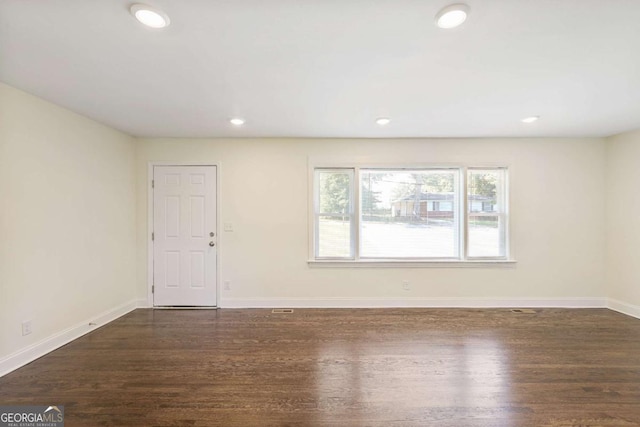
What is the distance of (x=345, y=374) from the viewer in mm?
2326

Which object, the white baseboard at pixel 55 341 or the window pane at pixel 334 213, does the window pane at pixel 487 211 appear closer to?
the window pane at pixel 334 213

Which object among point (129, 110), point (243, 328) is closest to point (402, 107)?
point (129, 110)

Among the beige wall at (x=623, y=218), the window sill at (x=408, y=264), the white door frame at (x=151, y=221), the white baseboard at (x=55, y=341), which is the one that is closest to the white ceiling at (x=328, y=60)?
the beige wall at (x=623, y=218)

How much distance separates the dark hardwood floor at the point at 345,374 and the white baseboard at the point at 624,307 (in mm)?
196

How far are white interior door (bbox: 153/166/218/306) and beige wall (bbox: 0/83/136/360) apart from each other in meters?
0.40

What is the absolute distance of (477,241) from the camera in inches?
160

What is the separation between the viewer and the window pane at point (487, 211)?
13.3 ft

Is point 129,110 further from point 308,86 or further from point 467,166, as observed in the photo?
point 467,166

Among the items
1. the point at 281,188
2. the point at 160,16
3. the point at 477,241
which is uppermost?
the point at 160,16

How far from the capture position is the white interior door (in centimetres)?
400

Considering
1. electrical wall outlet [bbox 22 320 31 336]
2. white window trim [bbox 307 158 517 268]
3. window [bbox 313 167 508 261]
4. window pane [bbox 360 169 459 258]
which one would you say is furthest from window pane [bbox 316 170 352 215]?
electrical wall outlet [bbox 22 320 31 336]

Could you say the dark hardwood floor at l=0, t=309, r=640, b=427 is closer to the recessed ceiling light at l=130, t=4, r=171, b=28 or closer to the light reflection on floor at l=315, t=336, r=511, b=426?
the light reflection on floor at l=315, t=336, r=511, b=426

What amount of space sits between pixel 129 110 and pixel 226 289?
2.54 meters

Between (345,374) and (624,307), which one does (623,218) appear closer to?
(624,307)
